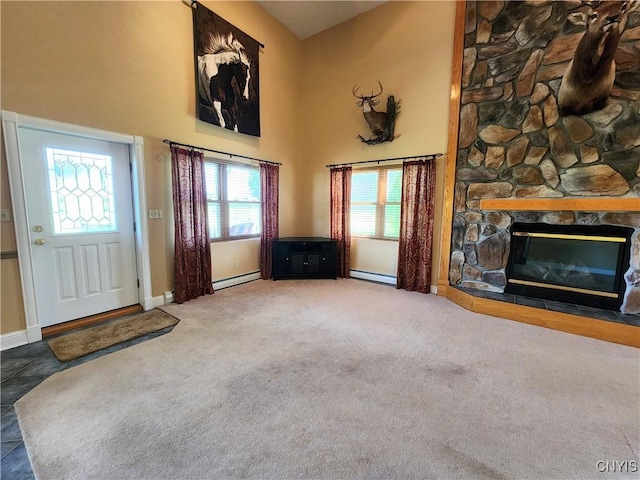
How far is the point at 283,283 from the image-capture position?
180 inches

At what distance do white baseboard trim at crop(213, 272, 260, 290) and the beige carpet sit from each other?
4.38 ft

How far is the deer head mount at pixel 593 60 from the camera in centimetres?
241

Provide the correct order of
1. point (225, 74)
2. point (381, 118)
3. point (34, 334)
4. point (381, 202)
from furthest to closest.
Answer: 1. point (381, 202)
2. point (381, 118)
3. point (225, 74)
4. point (34, 334)

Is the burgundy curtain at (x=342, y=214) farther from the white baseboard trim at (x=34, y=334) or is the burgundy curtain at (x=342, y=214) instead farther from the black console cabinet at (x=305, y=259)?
the white baseboard trim at (x=34, y=334)

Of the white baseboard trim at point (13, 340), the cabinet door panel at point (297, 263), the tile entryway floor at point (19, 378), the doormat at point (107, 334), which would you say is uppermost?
the cabinet door panel at point (297, 263)

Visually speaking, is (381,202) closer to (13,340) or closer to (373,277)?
(373,277)

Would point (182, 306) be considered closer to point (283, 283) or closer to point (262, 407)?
point (283, 283)

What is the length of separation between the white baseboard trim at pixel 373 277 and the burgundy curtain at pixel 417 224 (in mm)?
277

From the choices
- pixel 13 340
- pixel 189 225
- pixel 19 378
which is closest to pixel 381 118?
pixel 189 225

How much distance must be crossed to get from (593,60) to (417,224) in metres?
2.41

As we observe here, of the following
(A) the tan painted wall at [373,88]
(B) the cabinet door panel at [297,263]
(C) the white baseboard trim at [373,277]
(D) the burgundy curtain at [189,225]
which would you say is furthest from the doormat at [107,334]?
(A) the tan painted wall at [373,88]

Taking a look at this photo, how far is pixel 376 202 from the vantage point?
462 cm

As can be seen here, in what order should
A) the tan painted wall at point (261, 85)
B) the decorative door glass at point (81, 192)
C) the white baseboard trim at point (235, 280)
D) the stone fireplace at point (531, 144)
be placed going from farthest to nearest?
1. the white baseboard trim at point (235, 280)
2. the stone fireplace at point (531, 144)
3. the decorative door glass at point (81, 192)
4. the tan painted wall at point (261, 85)

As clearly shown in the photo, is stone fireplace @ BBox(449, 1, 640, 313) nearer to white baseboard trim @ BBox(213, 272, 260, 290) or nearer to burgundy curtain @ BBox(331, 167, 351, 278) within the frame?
burgundy curtain @ BBox(331, 167, 351, 278)
